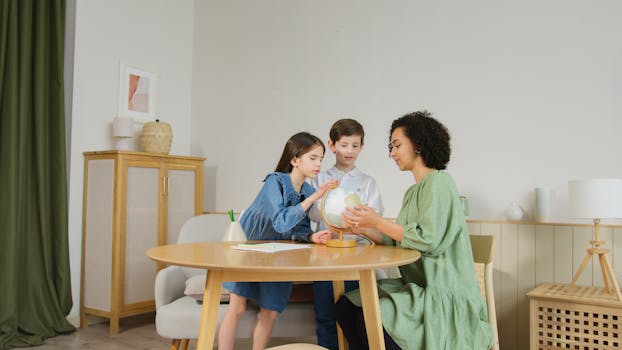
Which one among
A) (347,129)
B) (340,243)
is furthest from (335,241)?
(347,129)

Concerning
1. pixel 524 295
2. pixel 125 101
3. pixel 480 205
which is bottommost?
pixel 524 295

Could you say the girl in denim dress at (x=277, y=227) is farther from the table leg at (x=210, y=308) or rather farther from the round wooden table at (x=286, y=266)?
the table leg at (x=210, y=308)

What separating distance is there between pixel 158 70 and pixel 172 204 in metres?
1.17

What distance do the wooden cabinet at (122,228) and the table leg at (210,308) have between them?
204cm

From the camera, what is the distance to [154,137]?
3900 millimetres

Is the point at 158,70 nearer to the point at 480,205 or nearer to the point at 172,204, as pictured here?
the point at 172,204

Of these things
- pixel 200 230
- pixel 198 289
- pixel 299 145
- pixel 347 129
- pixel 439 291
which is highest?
pixel 347 129

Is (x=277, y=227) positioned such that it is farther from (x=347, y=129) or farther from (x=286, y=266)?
(x=347, y=129)

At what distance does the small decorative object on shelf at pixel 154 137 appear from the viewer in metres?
3.90

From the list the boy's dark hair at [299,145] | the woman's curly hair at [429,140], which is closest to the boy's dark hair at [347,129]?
the boy's dark hair at [299,145]

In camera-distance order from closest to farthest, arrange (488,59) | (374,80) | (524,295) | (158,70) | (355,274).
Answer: (355,274), (524,295), (488,59), (374,80), (158,70)

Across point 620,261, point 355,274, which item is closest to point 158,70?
point 355,274

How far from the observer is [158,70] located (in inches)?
171

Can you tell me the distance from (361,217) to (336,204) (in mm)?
107
